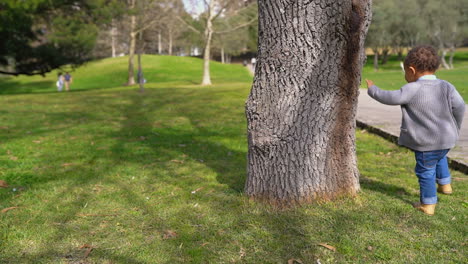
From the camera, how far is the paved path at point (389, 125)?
17.4 ft

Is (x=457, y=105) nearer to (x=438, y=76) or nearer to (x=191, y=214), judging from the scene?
(x=191, y=214)

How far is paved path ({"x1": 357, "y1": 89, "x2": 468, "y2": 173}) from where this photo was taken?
530cm

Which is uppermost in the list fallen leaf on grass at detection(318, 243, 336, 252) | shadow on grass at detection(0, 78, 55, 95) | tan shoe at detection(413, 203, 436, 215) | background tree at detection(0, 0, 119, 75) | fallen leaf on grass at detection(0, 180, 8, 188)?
background tree at detection(0, 0, 119, 75)

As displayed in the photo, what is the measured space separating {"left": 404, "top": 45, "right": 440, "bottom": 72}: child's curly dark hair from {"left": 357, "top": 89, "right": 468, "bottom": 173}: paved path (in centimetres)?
203

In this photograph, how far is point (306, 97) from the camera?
3.45 m

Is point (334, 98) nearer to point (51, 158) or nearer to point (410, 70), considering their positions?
point (410, 70)

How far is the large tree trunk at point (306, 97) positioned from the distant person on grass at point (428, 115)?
0.45m

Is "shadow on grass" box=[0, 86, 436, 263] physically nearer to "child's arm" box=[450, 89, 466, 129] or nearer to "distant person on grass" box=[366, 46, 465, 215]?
"distant person on grass" box=[366, 46, 465, 215]

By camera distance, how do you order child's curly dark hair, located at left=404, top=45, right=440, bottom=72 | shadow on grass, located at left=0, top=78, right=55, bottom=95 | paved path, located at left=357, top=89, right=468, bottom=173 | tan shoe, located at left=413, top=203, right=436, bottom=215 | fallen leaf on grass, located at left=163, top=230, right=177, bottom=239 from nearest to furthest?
fallen leaf on grass, located at left=163, top=230, right=177, bottom=239, tan shoe, located at left=413, top=203, right=436, bottom=215, child's curly dark hair, located at left=404, top=45, right=440, bottom=72, paved path, located at left=357, top=89, right=468, bottom=173, shadow on grass, located at left=0, top=78, right=55, bottom=95

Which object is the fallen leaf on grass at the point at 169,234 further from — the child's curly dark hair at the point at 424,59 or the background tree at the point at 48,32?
the background tree at the point at 48,32

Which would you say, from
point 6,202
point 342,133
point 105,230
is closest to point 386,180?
point 342,133

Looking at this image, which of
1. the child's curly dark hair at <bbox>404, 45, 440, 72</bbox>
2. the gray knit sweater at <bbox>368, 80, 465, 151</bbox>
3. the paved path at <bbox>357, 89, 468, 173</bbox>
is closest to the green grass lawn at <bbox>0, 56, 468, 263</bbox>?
the paved path at <bbox>357, 89, 468, 173</bbox>

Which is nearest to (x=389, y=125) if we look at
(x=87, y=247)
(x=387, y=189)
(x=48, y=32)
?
(x=387, y=189)

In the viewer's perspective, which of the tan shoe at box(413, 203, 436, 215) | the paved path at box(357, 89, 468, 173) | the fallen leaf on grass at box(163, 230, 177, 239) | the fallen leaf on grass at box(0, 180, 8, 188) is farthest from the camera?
the paved path at box(357, 89, 468, 173)
